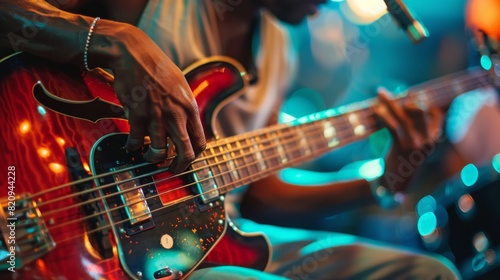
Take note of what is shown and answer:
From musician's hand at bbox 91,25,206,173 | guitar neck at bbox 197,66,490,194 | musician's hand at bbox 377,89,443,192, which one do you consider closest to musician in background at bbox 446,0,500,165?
guitar neck at bbox 197,66,490,194

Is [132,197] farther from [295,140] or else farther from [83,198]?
[295,140]

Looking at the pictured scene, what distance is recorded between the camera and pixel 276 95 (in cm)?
119

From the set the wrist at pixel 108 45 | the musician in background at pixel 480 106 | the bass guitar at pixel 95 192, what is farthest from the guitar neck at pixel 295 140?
the wrist at pixel 108 45

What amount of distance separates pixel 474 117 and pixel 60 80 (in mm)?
1356

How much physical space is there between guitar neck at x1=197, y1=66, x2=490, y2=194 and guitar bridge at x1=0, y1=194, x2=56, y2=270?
28cm

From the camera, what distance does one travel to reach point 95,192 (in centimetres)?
62

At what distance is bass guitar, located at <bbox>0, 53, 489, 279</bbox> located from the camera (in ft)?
1.87

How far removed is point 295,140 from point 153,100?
432mm

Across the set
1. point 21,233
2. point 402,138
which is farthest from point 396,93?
point 21,233

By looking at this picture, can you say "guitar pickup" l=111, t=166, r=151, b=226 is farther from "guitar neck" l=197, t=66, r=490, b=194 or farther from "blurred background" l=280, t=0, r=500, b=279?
"blurred background" l=280, t=0, r=500, b=279

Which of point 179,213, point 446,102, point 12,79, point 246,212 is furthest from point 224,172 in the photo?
point 446,102

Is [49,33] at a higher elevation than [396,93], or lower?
higher

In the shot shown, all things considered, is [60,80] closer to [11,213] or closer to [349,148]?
[11,213]

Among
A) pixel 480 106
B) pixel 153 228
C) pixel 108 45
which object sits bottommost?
pixel 480 106
